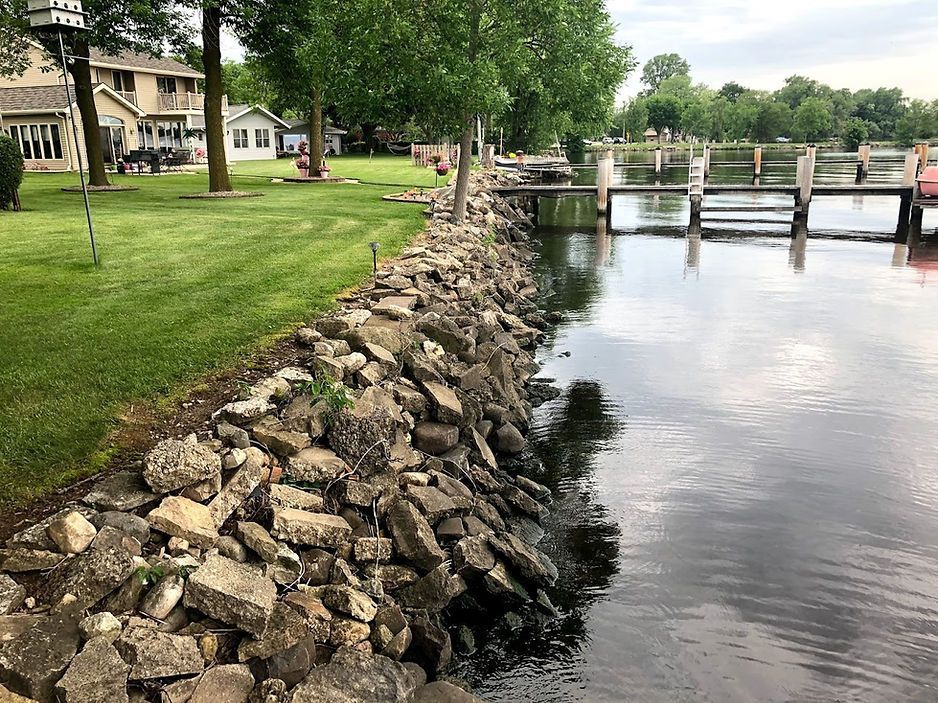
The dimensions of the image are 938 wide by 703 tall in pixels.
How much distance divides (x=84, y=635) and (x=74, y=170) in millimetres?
35719

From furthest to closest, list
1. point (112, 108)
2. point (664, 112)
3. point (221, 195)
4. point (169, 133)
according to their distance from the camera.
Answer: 1. point (664, 112)
2. point (169, 133)
3. point (112, 108)
4. point (221, 195)

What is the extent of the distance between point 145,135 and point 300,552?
43.3m

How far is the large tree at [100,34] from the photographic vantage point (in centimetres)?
1895

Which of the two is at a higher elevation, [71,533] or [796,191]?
[796,191]

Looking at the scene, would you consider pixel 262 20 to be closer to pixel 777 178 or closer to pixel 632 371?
pixel 632 371

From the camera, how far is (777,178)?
46.8m

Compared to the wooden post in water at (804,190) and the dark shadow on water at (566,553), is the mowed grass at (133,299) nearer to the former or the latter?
the dark shadow on water at (566,553)

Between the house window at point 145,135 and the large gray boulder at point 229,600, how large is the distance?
137 ft

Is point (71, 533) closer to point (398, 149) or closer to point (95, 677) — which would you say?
point (95, 677)

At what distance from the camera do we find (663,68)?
17050 cm

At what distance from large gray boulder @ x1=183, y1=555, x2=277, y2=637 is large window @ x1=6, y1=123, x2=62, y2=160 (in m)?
36.7

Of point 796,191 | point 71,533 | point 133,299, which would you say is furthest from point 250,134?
point 71,533

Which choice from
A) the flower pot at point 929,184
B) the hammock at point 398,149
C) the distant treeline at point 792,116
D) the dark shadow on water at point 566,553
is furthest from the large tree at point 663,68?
the dark shadow on water at point 566,553

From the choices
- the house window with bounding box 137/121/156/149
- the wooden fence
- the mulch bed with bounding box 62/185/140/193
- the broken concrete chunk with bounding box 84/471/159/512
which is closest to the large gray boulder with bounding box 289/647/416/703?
the broken concrete chunk with bounding box 84/471/159/512
